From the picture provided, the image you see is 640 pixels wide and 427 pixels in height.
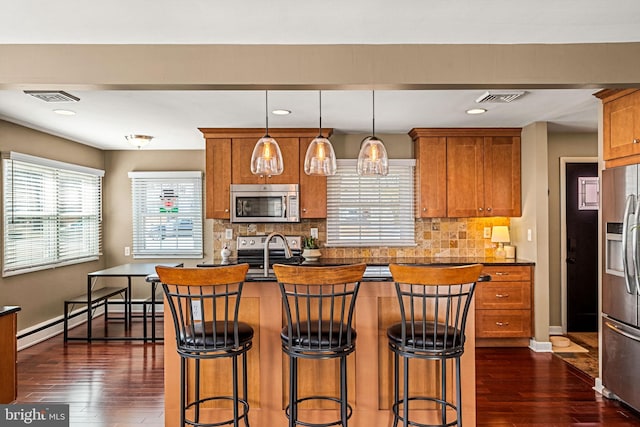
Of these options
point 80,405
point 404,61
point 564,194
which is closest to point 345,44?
point 404,61

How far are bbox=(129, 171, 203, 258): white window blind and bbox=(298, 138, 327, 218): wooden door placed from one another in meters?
1.96

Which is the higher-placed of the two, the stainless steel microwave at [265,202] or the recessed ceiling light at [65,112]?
the recessed ceiling light at [65,112]

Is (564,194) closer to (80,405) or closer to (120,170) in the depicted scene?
(80,405)

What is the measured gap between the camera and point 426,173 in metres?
5.14

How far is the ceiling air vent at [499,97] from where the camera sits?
3588 mm

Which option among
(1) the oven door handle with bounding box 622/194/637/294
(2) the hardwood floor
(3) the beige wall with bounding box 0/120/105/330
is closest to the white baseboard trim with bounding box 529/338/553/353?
(2) the hardwood floor

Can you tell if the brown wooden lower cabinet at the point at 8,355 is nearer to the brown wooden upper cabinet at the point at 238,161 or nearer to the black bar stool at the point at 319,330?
the black bar stool at the point at 319,330

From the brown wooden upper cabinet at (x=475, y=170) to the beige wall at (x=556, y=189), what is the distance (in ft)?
1.92

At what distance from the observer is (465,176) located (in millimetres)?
5109

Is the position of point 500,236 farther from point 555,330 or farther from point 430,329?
point 430,329

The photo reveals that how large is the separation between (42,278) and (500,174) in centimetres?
544

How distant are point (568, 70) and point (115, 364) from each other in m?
4.41

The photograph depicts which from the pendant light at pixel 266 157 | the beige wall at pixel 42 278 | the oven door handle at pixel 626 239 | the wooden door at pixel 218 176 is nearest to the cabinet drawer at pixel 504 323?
the oven door handle at pixel 626 239

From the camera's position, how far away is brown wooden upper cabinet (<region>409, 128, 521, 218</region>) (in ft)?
16.7
